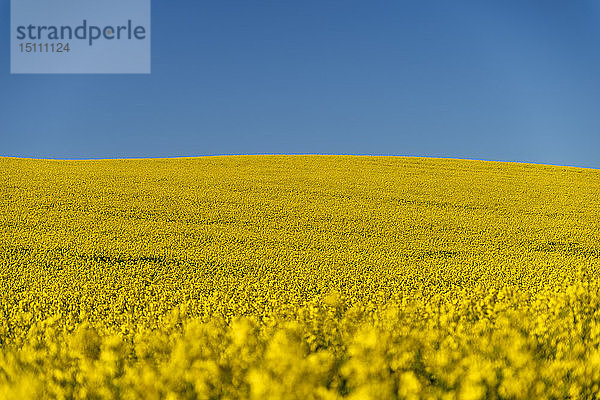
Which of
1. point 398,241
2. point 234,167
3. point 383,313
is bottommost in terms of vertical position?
point 383,313

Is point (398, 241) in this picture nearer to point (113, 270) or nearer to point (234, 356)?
point (113, 270)

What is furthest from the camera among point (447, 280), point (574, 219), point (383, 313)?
point (574, 219)

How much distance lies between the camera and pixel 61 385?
101 inches

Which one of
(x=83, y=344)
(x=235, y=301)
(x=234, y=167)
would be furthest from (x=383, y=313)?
(x=234, y=167)

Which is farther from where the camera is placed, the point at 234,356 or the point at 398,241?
the point at 398,241

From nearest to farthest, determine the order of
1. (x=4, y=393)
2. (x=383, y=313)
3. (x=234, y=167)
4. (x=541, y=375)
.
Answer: (x=4, y=393), (x=541, y=375), (x=383, y=313), (x=234, y=167)

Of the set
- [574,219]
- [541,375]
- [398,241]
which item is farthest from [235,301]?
[574,219]

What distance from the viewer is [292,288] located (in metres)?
5.03

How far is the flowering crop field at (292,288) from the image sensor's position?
8.05 ft

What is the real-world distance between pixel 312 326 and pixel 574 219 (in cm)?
822

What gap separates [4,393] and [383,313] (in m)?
3.18

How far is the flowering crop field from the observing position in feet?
8.05

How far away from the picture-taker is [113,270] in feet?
18.3

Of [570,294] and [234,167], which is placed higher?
[234,167]
